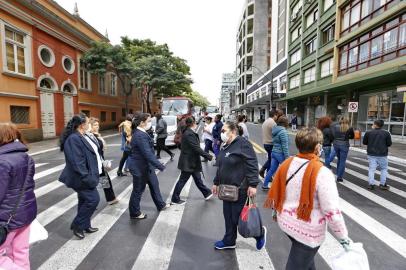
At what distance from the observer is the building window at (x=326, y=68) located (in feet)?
74.9

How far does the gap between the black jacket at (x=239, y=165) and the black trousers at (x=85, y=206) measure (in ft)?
6.31

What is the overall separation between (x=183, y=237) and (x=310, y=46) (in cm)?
2948

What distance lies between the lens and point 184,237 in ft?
12.1

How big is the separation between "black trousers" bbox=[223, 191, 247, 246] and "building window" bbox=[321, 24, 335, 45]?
2466cm

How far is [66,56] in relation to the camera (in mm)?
19125

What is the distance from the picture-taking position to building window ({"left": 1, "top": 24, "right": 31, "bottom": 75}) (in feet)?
45.3

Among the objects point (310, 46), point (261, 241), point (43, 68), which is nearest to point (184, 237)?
point (261, 241)

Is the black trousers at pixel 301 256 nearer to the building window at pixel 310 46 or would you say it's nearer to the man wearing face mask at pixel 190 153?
the man wearing face mask at pixel 190 153

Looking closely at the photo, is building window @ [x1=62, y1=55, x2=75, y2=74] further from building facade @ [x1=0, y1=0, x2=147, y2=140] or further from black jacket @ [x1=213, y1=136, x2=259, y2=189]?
black jacket @ [x1=213, y1=136, x2=259, y2=189]

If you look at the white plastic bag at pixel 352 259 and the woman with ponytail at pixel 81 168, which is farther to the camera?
the woman with ponytail at pixel 81 168

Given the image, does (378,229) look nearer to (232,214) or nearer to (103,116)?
(232,214)

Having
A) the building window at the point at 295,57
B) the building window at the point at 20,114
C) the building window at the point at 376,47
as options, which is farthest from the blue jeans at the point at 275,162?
the building window at the point at 295,57

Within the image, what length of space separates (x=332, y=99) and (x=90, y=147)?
2526 cm

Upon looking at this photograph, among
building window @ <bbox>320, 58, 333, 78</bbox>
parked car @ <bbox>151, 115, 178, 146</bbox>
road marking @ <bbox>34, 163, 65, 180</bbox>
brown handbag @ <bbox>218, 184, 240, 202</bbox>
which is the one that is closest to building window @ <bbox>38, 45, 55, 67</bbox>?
parked car @ <bbox>151, 115, 178, 146</bbox>
